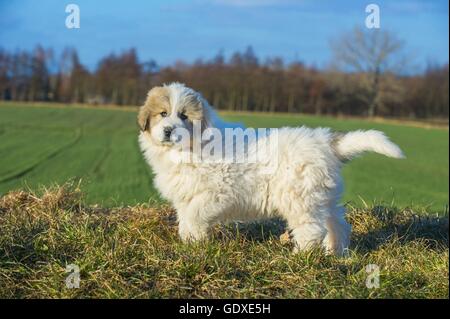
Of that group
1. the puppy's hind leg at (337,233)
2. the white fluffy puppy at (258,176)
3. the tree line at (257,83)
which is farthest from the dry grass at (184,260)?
the tree line at (257,83)

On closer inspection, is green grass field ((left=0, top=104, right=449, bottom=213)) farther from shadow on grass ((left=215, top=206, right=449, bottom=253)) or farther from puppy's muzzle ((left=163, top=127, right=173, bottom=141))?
puppy's muzzle ((left=163, top=127, right=173, bottom=141))

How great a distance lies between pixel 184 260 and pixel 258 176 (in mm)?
1238

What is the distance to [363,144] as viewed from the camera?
5.59 meters

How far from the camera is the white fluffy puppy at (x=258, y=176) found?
5566 mm

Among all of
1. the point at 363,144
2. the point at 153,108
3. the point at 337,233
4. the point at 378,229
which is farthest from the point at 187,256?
the point at 378,229

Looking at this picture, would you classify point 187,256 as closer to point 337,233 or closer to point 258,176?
point 258,176

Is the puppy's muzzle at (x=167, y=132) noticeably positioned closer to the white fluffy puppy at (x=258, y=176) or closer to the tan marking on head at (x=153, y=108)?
the white fluffy puppy at (x=258, y=176)

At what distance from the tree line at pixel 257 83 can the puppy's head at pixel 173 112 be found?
32.6 meters

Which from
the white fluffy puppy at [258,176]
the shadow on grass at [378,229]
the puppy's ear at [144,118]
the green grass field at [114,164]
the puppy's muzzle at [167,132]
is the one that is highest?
the puppy's ear at [144,118]

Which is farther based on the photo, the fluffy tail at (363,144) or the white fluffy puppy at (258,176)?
the white fluffy puppy at (258,176)

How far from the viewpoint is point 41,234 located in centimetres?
580

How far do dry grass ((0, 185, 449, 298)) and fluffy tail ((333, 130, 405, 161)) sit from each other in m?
1.09

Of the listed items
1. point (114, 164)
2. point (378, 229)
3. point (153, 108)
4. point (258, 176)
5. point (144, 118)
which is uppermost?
point (153, 108)

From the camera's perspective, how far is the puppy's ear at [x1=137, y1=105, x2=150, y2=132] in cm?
590
